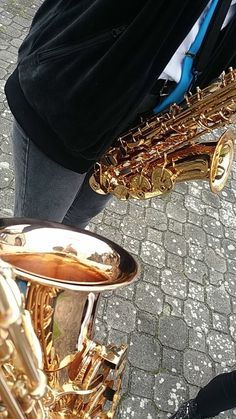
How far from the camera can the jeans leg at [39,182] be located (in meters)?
1.58

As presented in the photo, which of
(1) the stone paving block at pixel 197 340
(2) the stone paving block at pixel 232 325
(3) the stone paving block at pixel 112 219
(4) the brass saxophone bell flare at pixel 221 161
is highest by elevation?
(4) the brass saxophone bell flare at pixel 221 161

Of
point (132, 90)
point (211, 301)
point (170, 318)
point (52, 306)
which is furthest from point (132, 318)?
point (132, 90)

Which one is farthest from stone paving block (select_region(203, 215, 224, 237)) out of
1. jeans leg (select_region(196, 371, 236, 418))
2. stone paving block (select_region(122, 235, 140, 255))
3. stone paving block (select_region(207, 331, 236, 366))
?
jeans leg (select_region(196, 371, 236, 418))

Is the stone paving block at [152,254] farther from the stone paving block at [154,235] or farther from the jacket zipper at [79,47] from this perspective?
the jacket zipper at [79,47]

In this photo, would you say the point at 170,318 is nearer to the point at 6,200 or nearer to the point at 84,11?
the point at 6,200

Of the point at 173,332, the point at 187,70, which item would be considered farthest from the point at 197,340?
the point at 187,70

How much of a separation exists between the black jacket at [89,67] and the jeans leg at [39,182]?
0.20ft

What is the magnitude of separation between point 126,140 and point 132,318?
1.17 metres

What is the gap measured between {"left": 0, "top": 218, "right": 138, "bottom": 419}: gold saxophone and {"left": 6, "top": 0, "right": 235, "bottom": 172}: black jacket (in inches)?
11.3

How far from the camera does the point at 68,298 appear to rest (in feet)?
4.61

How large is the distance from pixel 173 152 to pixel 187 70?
1.36 feet

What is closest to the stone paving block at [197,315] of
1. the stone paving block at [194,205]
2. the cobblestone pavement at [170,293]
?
the cobblestone pavement at [170,293]

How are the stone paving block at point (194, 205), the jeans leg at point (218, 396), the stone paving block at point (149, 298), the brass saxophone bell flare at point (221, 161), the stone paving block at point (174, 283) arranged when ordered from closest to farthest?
the brass saxophone bell flare at point (221, 161) → the jeans leg at point (218, 396) → the stone paving block at point (149, 298) → the stone paving block at point (174, 283) → the stone paving block at point (194, 205)

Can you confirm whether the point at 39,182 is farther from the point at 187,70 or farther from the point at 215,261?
the point at 215,261
